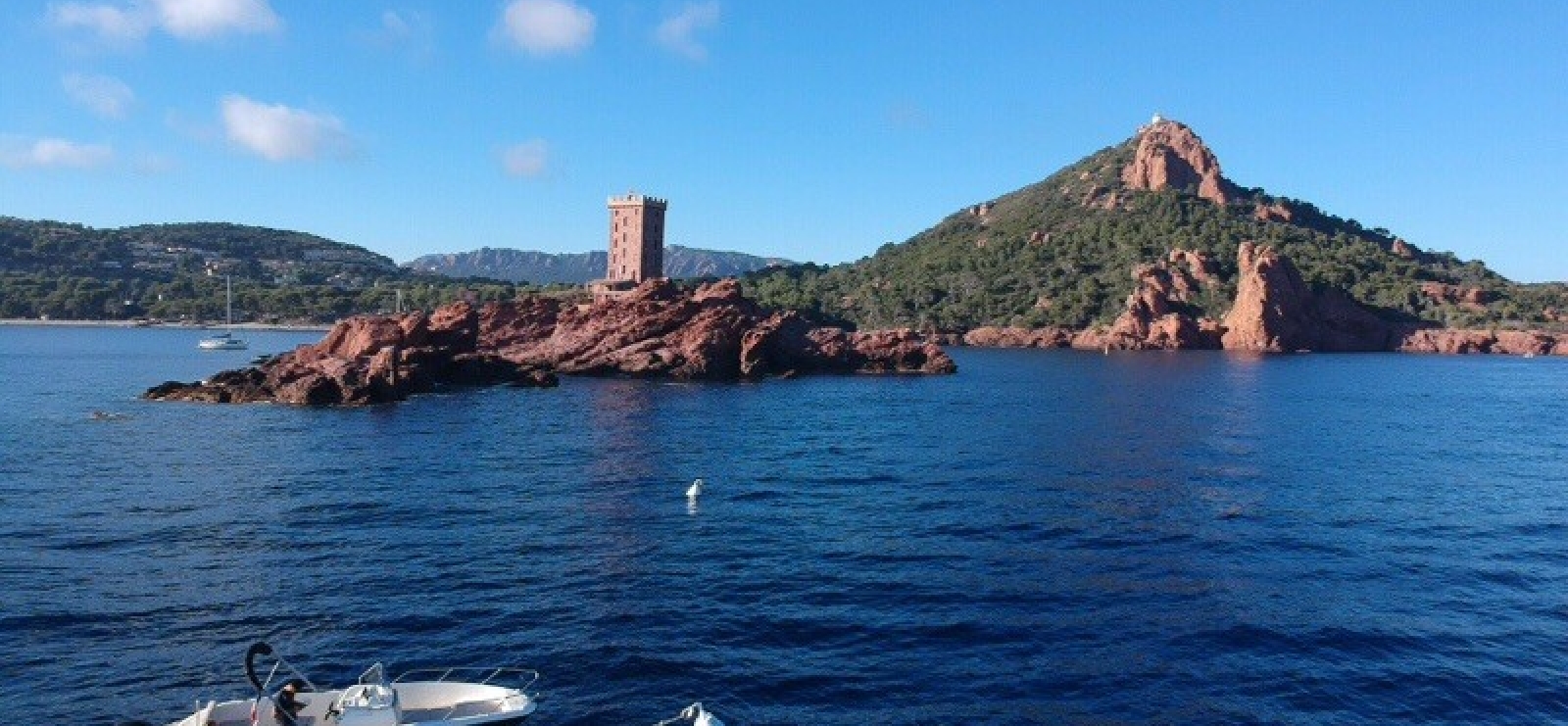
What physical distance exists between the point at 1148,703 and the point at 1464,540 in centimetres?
2326

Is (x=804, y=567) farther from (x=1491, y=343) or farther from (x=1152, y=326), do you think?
(x=1491, y=343)

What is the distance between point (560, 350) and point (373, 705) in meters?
98.7

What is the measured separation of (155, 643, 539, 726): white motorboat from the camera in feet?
66.8

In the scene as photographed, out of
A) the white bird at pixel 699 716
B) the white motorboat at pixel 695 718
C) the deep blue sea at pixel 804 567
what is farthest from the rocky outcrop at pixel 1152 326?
the white bird at pixel 699 716

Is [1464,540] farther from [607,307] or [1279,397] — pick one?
[607,307]

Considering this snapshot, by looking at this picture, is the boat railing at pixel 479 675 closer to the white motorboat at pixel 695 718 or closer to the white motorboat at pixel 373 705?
the white motorboat at pixel 373 705

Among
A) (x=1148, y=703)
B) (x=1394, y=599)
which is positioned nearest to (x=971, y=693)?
(x=1148, y=703)

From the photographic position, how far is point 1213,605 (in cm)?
3050

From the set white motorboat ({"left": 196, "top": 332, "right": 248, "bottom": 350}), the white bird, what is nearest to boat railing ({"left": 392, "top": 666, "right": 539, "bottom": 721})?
the white bird

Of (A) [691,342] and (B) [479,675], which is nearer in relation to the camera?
(B) [479,675]

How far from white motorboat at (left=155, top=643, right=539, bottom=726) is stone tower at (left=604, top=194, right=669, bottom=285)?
461 ft

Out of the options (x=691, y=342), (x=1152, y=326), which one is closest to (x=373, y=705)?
(x=691, y=342)

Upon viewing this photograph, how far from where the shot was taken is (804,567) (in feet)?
111

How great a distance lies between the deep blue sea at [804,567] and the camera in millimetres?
24219
